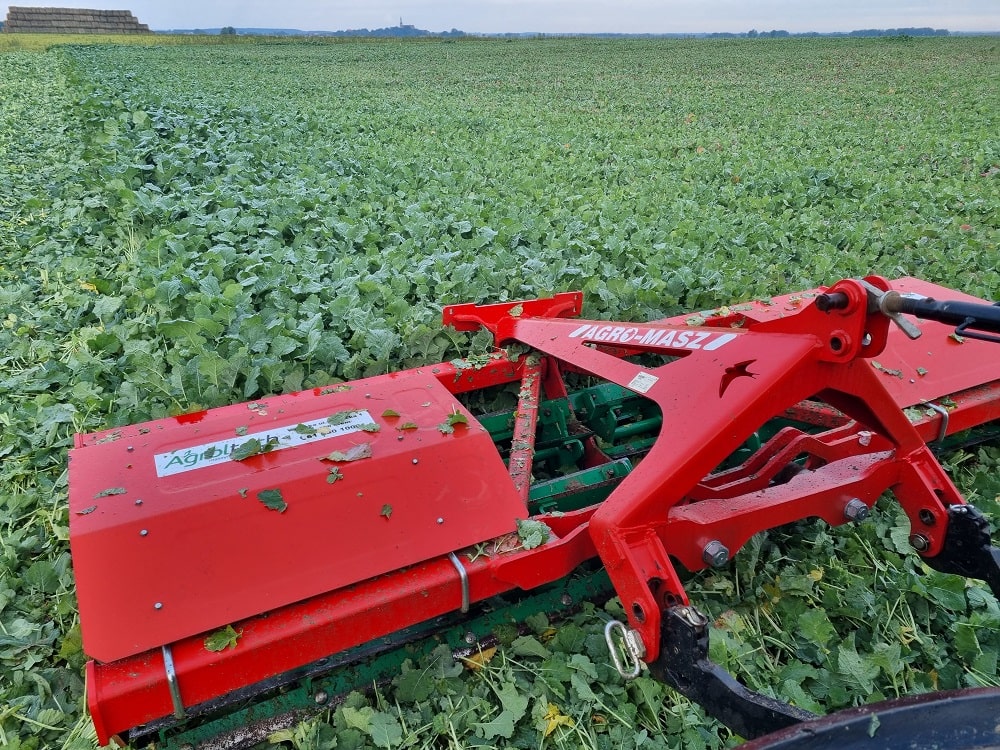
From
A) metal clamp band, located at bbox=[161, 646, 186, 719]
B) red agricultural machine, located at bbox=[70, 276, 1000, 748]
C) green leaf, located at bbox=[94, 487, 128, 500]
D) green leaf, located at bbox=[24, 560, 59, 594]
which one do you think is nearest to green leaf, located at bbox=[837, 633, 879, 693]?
red agricultural machine, located at bbox=[70, 276, 1000, 748]

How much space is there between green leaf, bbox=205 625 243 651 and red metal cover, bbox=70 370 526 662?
0.08 feet

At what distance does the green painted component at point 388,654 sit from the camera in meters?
2.13

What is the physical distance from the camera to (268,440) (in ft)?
7.95

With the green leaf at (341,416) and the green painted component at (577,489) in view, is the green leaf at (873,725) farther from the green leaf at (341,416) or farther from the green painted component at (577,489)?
the green leaf at (341,416)

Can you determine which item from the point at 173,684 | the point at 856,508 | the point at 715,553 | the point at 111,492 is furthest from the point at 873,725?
the point at 111,492

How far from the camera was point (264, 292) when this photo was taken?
4.62 m

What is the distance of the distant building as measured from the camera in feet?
215

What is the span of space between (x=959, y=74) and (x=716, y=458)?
25526 mm

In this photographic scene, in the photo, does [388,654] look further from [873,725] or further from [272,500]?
[873,725]

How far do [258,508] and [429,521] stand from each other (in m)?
0.52

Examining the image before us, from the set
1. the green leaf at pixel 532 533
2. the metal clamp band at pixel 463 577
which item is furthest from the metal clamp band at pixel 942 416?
the metal clamp band at pixel 463 577

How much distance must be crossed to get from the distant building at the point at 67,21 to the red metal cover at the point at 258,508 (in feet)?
258

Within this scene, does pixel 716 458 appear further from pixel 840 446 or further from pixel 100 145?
pixel 100 145

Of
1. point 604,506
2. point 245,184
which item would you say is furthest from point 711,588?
point 245,184
